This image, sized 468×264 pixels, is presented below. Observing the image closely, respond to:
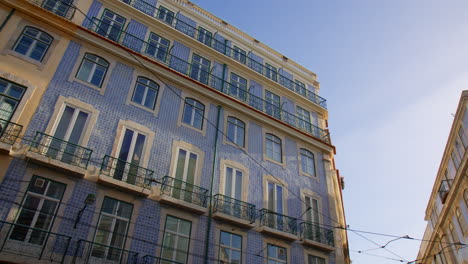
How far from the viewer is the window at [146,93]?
14.3 m

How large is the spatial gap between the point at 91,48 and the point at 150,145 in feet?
15.8

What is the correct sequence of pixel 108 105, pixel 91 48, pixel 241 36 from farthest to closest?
pixel 241 36
pixel 91 48
pixel 108 105

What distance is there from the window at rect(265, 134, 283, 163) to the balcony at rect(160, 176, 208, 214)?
4.62m

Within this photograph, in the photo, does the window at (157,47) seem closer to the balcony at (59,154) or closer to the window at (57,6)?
the window at (57,6)

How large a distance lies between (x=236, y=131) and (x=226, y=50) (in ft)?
17.4

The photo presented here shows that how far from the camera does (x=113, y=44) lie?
1466cm

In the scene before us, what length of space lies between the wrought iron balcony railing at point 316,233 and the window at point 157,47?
388 inches

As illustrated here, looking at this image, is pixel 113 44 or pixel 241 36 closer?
pixel 113 44

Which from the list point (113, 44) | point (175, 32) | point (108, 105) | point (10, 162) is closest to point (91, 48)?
point (113, 44)

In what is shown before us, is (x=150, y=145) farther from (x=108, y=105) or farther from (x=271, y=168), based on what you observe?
(x=271, y=168)

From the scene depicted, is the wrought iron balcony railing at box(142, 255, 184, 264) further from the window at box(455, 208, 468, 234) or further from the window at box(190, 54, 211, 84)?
the window at box(455, 208, 468, 234)

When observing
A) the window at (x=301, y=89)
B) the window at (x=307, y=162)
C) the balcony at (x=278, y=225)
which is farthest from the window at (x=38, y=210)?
the window at (x=301, y=89)

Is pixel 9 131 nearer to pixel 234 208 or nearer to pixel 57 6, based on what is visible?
pixel 57 6

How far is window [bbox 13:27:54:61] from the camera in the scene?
12.7 metres
